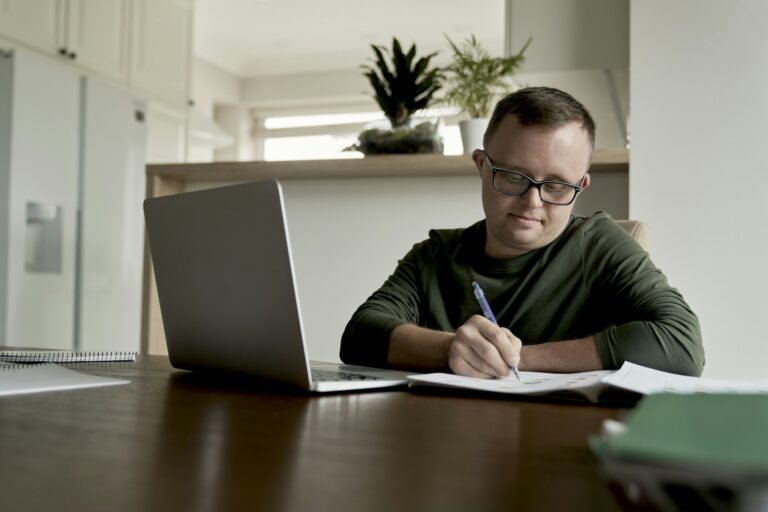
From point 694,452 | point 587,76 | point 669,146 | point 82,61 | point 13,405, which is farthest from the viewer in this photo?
point 82,61

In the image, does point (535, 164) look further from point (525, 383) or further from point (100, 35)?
point (100, 35)

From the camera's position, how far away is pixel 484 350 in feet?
3.17

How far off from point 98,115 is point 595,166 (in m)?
2.62

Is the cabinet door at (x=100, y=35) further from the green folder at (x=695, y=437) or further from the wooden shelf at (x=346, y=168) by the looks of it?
the green folder at (x=695, y=437)

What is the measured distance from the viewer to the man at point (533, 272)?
4.09 feet

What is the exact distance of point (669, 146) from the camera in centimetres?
219

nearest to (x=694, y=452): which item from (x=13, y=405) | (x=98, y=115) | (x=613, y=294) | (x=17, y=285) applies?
(x=13, y=405)

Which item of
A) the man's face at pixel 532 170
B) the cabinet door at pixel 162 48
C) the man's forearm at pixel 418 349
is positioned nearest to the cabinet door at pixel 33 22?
the cabinet door at pixel 162 48

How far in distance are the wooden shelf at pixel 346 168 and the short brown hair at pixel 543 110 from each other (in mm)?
776

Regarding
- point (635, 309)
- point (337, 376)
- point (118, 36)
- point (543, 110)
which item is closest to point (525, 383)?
point (337, 376)

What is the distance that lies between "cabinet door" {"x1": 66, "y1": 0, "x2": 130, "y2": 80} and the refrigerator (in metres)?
0.10

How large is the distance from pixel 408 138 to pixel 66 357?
1.36 metres

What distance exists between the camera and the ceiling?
6.29 m

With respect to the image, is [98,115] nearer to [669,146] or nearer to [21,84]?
[21,84]
